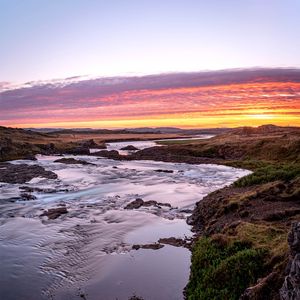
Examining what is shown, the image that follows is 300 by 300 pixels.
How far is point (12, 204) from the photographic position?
40.3m

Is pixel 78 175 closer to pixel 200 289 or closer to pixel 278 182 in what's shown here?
pixel 278 182

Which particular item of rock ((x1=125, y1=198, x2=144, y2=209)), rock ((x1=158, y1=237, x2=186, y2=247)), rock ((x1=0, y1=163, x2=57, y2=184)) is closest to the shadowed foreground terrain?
rock ((x1=158, y1=237, x2=186, y2=247))

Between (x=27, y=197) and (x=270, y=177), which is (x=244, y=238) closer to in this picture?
(x=270, y=177)

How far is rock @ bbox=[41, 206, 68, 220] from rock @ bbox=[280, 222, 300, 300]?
25.0m

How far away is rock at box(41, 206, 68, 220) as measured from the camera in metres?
34.1

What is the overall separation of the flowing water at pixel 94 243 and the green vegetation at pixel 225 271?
1.07 meters

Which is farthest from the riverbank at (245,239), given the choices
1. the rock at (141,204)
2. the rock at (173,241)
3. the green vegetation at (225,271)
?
the rock at (141,204)

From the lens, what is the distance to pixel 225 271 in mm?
16359

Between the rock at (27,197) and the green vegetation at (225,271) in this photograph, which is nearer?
the green vegetation at (225,271)

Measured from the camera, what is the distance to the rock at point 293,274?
35.6 feet

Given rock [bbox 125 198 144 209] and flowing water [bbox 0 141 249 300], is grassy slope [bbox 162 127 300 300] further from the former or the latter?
rock [bbox 125 198 144 209]

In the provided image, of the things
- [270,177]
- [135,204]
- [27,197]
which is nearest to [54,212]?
[135,204]

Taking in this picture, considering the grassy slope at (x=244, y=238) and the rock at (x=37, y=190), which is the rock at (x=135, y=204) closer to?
the grassy slope at (x=244, y=238)

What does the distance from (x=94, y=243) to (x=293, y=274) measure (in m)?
16.9
